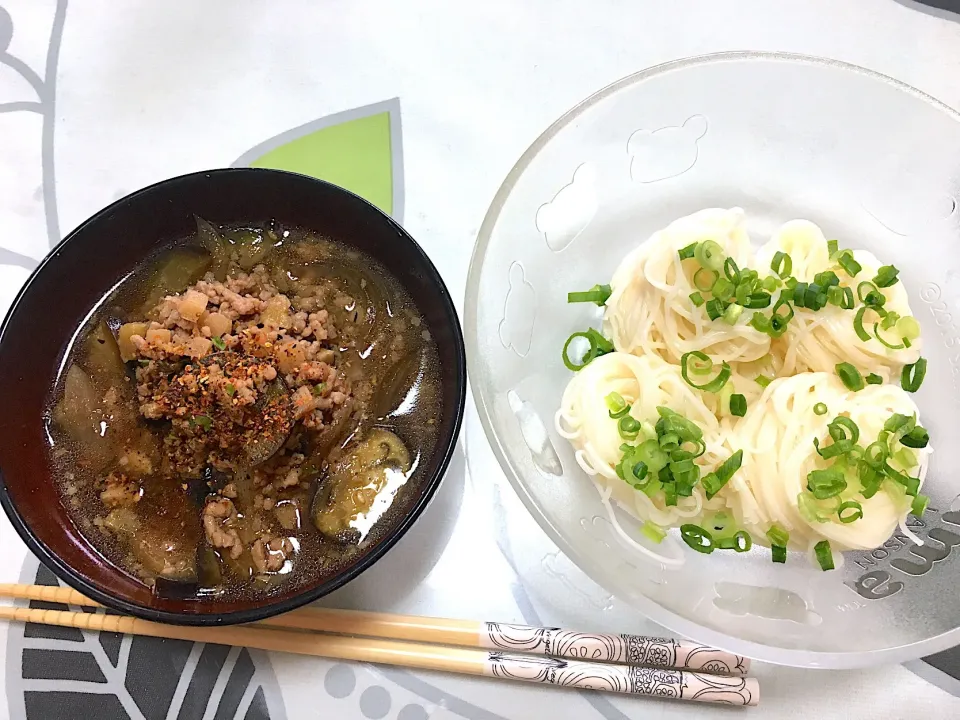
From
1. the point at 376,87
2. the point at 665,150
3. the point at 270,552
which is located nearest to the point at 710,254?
the point at 665,150

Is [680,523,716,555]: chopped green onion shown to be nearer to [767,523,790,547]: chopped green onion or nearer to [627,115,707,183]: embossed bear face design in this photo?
[767,523,790,547]: chopped green onion

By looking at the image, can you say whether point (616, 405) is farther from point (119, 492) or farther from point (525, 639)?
point (119, 492)

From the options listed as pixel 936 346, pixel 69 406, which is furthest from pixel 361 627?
pixel 936 346

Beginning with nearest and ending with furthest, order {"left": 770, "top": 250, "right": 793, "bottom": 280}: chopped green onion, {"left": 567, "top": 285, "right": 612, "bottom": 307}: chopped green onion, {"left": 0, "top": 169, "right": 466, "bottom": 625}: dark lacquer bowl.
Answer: {"left": 0, "top": 169, "right": 466, "bottom": 625}: dark lacquer bowl, {"left": 770, "top": 250, "right": 793, "bottom": 280}: chopped green onion, {"left": 567, "top": 285, "right": 612, "bottom": 307}: chopped green onion

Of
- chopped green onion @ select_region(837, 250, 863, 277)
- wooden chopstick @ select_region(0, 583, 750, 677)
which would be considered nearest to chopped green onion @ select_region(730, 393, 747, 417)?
chopped green onion @ select_region(837, 250, 863, 277)

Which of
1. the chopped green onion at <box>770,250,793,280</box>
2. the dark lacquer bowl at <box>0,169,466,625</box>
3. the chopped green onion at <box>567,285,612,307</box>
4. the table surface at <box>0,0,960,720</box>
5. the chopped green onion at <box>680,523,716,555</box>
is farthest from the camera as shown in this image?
the table surface at <box>0,0,960,720</box>

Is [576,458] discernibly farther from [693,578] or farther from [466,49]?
[466,49]
